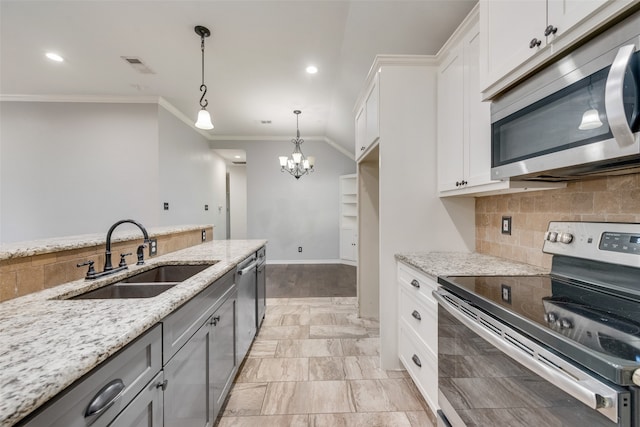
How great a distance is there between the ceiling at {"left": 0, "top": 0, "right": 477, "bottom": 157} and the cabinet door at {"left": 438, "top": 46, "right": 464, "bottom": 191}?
50 cm

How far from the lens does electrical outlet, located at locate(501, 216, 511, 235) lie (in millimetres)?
1794

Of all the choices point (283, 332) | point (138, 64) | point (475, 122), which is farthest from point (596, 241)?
Answer: point (138, 64)

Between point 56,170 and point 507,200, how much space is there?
19.2 feet

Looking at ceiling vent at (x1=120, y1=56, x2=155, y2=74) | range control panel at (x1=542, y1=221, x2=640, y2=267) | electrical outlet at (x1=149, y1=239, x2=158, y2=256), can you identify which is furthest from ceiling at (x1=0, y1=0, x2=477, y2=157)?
electrical outlet at (x1=149, y1=239, x2=158, y2=256)

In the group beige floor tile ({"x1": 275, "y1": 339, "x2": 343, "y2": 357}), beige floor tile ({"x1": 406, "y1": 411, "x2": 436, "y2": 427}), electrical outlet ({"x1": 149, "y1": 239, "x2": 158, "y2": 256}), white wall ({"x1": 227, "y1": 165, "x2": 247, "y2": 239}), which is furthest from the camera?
white wall ({"x1": 227, "y1": 165, "x2": 247, "y2": 239})

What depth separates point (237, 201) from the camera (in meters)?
8.88

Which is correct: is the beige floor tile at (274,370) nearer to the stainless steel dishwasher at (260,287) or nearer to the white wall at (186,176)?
the stainless steel dishwasher at (260,287)

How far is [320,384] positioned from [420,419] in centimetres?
69

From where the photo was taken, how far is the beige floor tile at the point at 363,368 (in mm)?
2080

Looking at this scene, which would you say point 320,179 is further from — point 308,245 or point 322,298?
point 322,298

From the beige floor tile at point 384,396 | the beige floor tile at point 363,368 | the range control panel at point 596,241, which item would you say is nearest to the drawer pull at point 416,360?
the beige floor tile at point 384,396

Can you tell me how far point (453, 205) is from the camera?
2.12 meters

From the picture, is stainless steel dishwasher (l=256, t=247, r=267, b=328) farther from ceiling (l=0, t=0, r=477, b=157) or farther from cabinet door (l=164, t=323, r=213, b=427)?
ceiling (l=0, t=0, r=477, b=157)

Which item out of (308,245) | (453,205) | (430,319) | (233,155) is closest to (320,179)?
(308,245)
